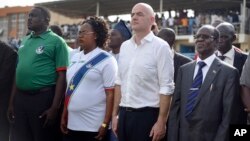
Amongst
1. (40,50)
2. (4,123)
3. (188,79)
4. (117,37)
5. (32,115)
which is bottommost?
(4,123)

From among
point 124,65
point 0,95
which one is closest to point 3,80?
point 0,95

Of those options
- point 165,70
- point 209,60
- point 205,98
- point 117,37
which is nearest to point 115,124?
point 165,70

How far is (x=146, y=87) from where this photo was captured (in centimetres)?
386

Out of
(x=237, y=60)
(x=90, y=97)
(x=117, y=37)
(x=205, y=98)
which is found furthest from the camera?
(x=117, y=37)

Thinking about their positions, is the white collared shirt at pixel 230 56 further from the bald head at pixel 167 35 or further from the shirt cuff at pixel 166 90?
the shirt cuff at pixel 166 90

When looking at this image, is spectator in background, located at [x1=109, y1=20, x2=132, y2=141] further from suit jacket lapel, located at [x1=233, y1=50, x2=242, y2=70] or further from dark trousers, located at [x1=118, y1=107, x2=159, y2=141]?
dark trousers, located at [x1=118, y1=107, x2=159, y2=141]

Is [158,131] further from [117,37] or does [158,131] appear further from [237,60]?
[117,37]

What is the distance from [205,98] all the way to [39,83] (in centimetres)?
186

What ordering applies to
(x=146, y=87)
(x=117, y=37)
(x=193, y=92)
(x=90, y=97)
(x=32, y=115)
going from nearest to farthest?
(x=193, y=92), (x=146, y=87), (x=90, y=97), (x=32, y=115), (x=117, y=37)

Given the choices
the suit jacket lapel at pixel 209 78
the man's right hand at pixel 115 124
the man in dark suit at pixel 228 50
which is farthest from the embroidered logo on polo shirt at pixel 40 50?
the man in dark suit at pixel 228 50

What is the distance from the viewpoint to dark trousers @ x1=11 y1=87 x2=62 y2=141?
4559mm

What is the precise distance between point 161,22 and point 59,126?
810 inches

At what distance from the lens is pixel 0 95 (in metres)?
5.03

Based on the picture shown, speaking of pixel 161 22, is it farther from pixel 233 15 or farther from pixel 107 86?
pixel 107 86
